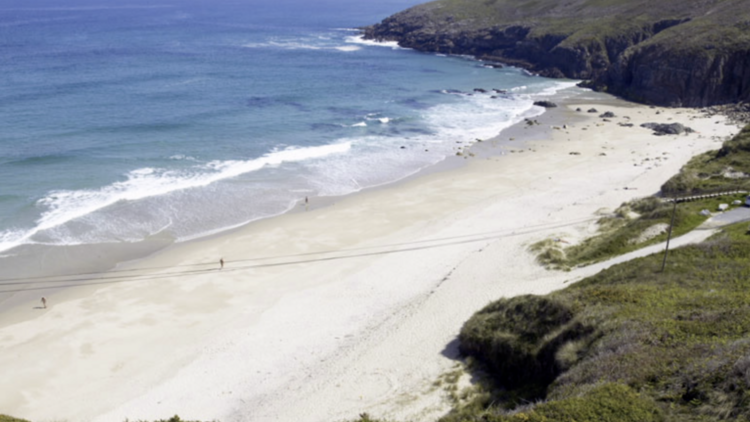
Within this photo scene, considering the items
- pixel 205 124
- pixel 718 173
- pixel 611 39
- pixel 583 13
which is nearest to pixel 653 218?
pixel 718 173

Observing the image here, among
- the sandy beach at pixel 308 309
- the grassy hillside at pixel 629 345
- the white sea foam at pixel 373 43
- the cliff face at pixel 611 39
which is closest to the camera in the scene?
the grassy hillside at pixel 629 345

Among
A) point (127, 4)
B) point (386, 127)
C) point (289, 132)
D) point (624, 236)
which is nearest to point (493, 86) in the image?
point (386, 127)

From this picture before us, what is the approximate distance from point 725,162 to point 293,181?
27.7 metres

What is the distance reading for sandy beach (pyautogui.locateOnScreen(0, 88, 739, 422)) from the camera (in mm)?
20000

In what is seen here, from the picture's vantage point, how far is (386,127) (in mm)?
58938

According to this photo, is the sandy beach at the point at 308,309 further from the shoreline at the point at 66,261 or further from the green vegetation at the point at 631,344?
the green vegetation at the point at 631,344

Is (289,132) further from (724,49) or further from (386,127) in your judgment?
(724,49)

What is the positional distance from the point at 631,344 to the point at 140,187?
1329 inches

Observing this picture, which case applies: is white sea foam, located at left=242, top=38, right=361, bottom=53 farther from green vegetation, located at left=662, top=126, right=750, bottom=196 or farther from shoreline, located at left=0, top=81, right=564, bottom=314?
shoreline, located at left=0, top=81, right=564, bottom=314

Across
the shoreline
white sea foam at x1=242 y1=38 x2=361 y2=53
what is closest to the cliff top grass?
white sea foam at x1=242 y1=38 x2=361 y2=53

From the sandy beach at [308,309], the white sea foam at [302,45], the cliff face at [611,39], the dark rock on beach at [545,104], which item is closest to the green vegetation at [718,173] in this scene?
the sandy beach at [308,309]

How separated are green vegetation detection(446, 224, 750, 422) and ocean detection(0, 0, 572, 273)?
22.0 metres

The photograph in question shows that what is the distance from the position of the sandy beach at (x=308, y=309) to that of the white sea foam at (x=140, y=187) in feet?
23.5

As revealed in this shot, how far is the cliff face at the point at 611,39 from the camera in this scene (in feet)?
226
